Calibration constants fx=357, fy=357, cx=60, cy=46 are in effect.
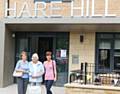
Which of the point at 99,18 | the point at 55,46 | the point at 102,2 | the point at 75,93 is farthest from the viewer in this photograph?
the point at 55,46

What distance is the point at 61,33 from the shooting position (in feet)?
54.5

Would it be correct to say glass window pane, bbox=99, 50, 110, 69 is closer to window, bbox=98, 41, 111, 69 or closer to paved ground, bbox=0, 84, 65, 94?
window, bbox=98, 41, 111, 69

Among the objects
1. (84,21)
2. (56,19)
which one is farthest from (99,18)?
(56,19)

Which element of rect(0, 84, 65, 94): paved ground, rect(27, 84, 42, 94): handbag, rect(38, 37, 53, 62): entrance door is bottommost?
rect(0, 84, 65, 94): paved ground

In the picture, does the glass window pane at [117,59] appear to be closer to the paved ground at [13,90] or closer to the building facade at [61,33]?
the building facade at [61,33]

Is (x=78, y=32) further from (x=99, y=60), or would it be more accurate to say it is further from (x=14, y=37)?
(x=14, y=37)

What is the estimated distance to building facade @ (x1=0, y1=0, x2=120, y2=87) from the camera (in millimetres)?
15266

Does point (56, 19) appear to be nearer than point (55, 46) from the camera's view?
Yes

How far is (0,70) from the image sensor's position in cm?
1579

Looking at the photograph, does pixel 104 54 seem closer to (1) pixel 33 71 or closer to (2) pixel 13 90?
(2) pixel 13 90

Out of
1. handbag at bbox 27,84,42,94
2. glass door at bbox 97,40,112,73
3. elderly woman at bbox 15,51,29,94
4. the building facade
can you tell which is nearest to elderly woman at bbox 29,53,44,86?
handbag at bbox 27,84,42,94

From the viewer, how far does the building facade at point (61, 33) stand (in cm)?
1527

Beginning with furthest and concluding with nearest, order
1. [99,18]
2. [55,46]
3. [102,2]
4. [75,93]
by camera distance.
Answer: [55,46] < [102,2] < [99,18] < [75,93]

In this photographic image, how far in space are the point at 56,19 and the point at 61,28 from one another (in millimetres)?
926
